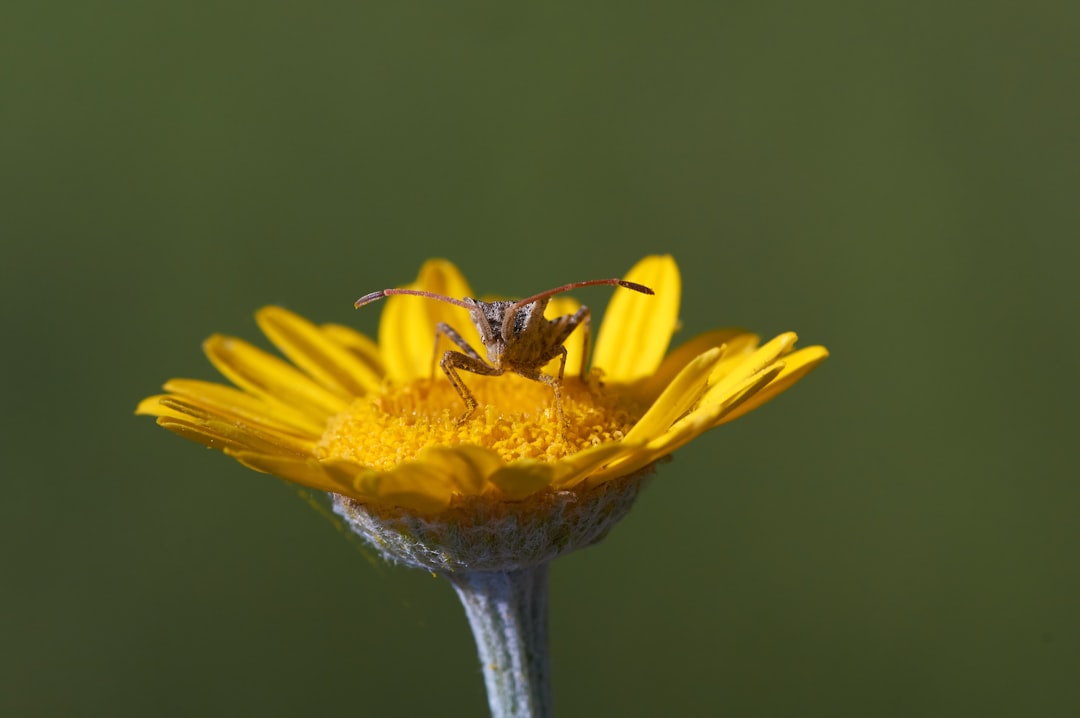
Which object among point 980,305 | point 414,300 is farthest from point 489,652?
point 980,305

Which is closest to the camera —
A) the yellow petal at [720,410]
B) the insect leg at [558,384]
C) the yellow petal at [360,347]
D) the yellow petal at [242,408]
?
the yellow petal at [720,410]

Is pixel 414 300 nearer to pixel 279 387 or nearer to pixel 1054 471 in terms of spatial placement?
pixel 279 387

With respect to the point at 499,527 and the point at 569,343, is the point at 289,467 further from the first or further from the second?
the point at 569,343

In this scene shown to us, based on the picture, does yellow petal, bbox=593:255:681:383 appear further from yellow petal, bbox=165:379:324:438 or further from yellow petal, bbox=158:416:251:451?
yellow petal, bbox=158:416:251:451

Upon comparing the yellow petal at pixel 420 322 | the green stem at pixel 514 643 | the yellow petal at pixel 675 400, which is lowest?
the green stem at pixel 514 643

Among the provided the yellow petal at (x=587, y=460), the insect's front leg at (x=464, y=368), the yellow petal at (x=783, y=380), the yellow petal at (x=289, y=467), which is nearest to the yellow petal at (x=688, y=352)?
the insect's front leg at (x=464, y=368)

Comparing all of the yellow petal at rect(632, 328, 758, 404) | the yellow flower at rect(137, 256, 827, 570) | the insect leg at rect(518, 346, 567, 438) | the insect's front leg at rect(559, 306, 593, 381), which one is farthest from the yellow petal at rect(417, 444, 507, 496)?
the yellow petal at rect(632, 328, 758, 404)

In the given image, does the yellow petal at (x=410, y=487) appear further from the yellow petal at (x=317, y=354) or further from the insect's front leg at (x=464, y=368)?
the yellow petal at (x=317, y=354)
